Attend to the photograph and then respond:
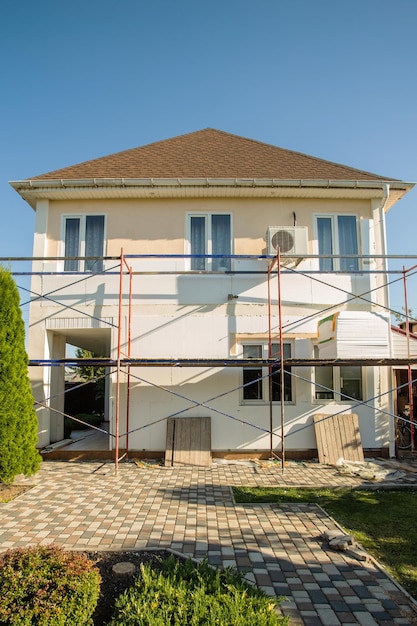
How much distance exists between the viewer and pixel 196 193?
34.6 ft

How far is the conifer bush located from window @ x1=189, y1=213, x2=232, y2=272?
4447 mm

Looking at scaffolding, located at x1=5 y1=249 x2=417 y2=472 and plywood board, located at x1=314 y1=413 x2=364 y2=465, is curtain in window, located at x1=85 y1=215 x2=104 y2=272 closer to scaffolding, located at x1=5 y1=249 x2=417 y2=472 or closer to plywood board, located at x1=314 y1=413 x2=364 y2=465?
scaffolding, located at x1=5 y1=249 x2=417 y2=472

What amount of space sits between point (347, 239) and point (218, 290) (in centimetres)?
371

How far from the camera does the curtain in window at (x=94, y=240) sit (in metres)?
10.6

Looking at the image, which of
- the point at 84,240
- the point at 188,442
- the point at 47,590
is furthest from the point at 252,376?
the point at 47,590

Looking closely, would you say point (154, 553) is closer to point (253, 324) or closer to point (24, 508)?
point (24, 508)

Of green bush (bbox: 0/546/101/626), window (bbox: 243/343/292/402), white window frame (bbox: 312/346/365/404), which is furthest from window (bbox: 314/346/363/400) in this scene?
green bush (bbox: 0/546/101/626)

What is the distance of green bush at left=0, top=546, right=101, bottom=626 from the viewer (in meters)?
3.05

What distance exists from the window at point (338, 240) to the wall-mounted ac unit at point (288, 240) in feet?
3.34

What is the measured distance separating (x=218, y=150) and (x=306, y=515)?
9.96 meters

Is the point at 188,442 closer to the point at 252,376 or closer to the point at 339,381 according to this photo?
the point at 252,376

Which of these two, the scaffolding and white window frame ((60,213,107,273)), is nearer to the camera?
the scaffolding

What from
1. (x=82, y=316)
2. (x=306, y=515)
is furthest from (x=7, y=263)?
(x=306, y=515)

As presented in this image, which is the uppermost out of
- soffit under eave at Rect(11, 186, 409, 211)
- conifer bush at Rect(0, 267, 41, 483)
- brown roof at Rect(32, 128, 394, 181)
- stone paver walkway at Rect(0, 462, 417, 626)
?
brown roof at Rect(32, 128, 394, 181)
